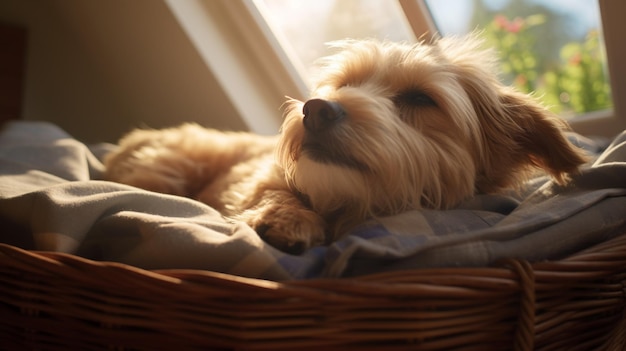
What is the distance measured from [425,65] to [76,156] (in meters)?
1.31

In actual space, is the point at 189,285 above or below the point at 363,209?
above

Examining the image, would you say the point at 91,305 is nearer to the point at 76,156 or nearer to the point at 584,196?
the point at 584,196

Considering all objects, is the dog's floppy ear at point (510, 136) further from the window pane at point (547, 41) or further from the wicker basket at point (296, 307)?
the window pane at point (547, 41)

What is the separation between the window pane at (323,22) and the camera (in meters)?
2.67

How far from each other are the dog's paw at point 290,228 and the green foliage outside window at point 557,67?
1.57m

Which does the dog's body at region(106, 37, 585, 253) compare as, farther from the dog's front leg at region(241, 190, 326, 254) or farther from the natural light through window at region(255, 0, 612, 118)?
the natural light through window at region(255, 0, 612, 118)

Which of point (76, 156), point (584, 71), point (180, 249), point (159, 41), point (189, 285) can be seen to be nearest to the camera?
point (189, 285)

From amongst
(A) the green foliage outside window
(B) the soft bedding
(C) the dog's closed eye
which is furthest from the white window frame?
(B) the soft bedding

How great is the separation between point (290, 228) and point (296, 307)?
36 cm

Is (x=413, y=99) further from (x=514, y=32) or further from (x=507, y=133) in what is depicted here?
(x=514, y=32)

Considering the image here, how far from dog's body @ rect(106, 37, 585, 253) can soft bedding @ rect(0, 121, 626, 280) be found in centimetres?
9

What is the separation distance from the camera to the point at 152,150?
2311 mm

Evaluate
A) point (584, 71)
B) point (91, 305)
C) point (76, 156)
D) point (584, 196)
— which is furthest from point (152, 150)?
point (584, 71)

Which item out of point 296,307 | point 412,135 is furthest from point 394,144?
point 296,307
